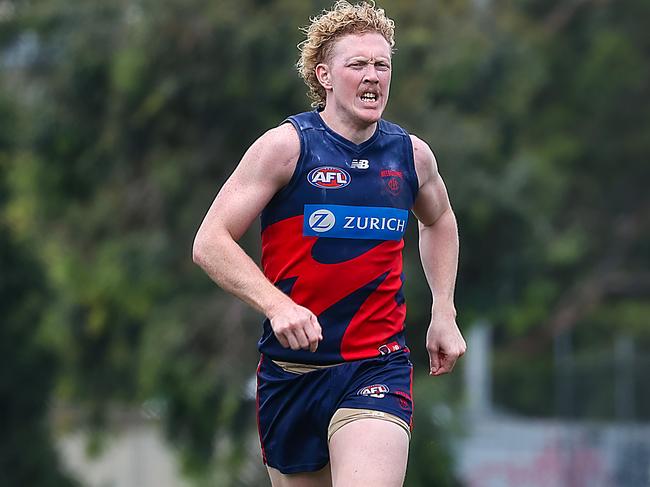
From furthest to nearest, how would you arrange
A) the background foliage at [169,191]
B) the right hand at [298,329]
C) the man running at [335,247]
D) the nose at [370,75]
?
the background foliage at [169,191] → the nose at [370,75] → the man running at [335,247] → the right hand at [298,329]

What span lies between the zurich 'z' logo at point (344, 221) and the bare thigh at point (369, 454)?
2.39 feet

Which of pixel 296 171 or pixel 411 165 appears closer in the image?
pixel 296 171

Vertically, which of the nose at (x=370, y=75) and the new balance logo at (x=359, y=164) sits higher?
the nose at (x=370, y=75)

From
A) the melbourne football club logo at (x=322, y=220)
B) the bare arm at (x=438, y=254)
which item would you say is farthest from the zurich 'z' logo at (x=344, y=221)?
the bare arm at (x=438, y=254)

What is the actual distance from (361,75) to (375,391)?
123 cm

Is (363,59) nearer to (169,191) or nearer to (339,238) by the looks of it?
(339,238)

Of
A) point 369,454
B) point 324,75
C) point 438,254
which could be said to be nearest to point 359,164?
point 324,75

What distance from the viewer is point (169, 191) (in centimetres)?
1703

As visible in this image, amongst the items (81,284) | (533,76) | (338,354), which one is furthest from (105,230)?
(338,354)

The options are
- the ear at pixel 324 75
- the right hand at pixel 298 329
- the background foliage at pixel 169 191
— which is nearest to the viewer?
the right hand at pixel 298 329

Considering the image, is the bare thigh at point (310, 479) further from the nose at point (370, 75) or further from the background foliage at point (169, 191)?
the background foliage at point (169, 191)

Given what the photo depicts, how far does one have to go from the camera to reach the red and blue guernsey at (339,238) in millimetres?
5559

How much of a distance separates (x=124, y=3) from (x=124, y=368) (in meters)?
4.47

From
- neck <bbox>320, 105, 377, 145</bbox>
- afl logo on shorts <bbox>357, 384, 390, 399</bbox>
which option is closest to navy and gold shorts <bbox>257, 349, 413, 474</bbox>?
afl logo on shorts <bbox>357, 384, 390, 399</bbox>
